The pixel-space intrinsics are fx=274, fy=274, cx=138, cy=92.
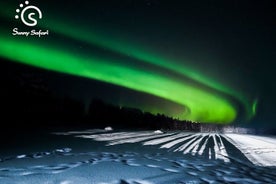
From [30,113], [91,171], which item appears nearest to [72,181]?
[91,171]

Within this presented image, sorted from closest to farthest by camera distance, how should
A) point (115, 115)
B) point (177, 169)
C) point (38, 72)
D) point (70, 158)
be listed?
1. point (177, 169)
2. point (70, 158)
3. point (38, 72)
4. point (115, 115)

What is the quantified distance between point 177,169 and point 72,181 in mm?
2107

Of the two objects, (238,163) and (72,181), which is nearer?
(72,181)

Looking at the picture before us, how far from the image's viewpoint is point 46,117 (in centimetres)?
2553

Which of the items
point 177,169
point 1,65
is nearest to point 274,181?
point 177,169

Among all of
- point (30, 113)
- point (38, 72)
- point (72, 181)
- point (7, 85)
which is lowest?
point (72, 181)

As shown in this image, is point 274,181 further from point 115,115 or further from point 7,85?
point 115,115

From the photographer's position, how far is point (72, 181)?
4.07 m

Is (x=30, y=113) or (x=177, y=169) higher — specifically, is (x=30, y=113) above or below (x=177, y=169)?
above

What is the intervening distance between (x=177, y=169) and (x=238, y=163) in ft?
5.94

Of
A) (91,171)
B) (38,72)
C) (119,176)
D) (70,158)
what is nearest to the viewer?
(119,176)

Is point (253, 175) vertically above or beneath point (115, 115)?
beneath

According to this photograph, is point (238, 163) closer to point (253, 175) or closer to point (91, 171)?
point (253, 175)

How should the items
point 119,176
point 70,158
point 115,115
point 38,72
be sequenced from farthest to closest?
1. point 115,115
2. point 38,72
3. point 70,158
4. point 119,176
